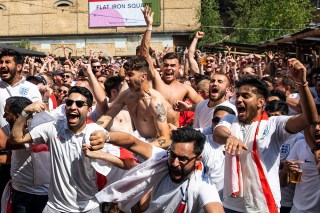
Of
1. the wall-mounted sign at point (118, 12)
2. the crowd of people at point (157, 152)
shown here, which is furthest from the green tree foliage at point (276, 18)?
the crowd of people at point (157, 152)

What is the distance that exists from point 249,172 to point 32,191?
8.37ft

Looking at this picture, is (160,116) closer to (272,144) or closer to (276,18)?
(272,144)

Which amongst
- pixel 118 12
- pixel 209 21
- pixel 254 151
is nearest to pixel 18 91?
pixel 254 151

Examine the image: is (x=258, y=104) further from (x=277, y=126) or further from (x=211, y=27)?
(x=211, y=27)

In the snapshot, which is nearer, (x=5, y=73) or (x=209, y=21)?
(x=5, y=73)

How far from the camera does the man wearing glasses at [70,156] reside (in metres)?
5.82

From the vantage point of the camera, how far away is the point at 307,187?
248 inches

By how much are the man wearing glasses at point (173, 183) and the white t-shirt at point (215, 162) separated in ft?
5.21

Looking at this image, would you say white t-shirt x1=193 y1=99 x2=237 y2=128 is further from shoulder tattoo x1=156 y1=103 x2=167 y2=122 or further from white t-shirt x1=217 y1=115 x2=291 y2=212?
white t-shirt x1=217 y1=115 x2=291 y2=212

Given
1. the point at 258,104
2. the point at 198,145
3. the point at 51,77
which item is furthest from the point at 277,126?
the point at 51,77

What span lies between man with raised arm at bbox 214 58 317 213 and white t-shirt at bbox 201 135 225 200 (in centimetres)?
84

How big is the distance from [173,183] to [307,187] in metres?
2.16

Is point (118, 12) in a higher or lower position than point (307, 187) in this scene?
higher

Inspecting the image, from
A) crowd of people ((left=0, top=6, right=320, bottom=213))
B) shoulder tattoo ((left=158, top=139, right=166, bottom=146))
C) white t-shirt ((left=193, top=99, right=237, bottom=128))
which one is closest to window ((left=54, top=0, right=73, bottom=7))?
crowd of people ((left=0, top=6, right=320, bottom=213))
